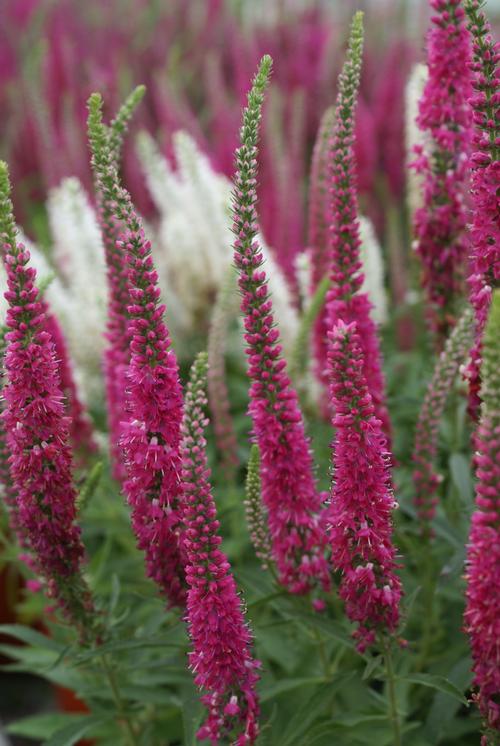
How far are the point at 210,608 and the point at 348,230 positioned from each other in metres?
0.67

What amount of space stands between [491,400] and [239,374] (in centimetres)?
209

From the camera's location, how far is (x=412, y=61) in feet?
13.3

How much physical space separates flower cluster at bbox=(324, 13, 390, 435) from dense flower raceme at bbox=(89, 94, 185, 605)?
269 millimetres

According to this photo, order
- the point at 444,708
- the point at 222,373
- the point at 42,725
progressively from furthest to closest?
the point at 42,725
the point at 222,373
the point at 444,708

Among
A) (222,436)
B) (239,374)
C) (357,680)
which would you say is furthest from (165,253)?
(357,680)

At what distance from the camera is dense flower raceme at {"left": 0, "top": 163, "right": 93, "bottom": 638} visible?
1.19m

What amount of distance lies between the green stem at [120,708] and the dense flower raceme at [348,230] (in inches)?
29.0

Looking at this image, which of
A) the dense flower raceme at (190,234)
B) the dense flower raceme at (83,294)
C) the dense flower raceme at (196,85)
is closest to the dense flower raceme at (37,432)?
the dense flower raceme at (83,294)

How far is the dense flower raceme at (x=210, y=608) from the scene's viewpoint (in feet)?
3.74

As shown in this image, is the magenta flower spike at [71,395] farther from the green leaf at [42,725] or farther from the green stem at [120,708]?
the green leaf at [42,725]

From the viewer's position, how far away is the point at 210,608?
1.20 m

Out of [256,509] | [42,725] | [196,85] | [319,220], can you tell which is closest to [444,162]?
[319,220]

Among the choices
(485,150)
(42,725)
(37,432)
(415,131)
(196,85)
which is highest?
(196,85)

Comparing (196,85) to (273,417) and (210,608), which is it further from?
(210,608)
